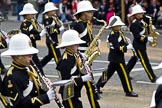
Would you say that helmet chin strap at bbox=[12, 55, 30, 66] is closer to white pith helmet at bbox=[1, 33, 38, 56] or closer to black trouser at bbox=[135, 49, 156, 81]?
white pith helmet at bbox=[1, 33, 38, 56]

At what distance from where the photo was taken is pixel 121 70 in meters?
11.4

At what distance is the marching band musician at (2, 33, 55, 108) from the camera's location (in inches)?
250

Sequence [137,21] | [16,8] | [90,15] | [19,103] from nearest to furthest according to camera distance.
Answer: [19,103] → [90,15] → [137,21] → [16,8]

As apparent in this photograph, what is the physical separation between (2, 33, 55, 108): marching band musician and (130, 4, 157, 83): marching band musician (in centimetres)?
610

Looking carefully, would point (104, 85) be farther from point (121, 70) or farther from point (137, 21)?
point (137, 21)

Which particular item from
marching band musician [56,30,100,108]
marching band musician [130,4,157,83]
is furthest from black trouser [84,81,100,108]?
marching band musician [130,4,157,83]

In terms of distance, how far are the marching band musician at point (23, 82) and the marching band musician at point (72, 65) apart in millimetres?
1271

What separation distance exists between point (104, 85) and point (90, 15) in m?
2.14

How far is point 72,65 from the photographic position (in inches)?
313

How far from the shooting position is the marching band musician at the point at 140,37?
1242 centimetres

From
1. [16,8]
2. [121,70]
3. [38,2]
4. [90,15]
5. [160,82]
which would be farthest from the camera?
[16,8]

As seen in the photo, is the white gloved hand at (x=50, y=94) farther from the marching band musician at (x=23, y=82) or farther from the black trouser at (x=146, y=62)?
the black trouser at (x=146, y=62)

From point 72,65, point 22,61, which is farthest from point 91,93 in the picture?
point 22,61

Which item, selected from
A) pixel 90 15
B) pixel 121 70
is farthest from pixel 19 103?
pixel 121 70
